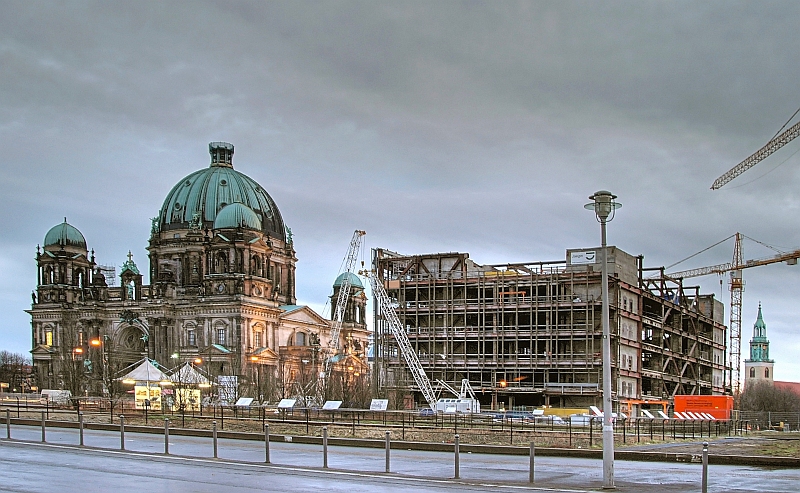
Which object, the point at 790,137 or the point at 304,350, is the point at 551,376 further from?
the point at 790,137

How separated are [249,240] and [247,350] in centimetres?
1677

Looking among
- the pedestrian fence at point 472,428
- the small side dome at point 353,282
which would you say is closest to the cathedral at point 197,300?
the small side dome at point 353,282

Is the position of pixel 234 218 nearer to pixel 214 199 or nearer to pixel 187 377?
pixel 214 199

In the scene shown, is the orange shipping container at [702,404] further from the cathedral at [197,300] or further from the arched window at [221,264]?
the arched window at [221,264]

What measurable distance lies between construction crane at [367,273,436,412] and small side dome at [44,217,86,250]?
6562cm

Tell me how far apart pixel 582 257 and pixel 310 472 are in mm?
79411

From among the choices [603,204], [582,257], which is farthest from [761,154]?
[603,204]

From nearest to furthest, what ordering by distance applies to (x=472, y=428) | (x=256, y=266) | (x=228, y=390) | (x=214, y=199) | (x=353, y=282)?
(x=472, y=428)
(x=228, y=390)
(x=256, y=266)
(x=214, y=199)
(x=353, y=282)

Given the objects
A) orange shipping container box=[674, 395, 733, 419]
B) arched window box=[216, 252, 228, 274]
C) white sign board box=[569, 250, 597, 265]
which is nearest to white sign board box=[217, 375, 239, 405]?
arched window box=[216, 252, 228, 274]

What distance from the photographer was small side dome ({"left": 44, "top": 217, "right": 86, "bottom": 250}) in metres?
154

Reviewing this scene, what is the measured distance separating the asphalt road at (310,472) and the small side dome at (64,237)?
123 meters

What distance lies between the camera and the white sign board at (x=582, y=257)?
103 meters

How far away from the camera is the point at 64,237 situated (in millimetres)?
154250

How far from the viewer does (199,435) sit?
1742 inches
